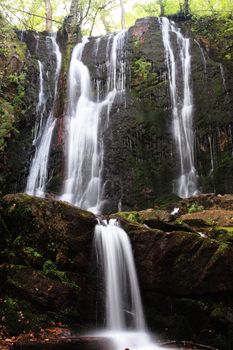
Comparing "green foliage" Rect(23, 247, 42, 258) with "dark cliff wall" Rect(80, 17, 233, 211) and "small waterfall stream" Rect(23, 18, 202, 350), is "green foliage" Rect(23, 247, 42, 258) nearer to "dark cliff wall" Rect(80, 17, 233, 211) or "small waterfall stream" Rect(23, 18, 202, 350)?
Result: "small waterfall stream" Rect(23, 18, 202, 350)

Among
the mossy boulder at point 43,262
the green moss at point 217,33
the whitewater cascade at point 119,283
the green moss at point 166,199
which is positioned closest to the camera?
the mossy boulder at point 43,262

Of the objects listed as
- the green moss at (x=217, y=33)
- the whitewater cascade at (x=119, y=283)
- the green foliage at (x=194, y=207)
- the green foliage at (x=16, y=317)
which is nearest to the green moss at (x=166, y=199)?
the green foliage at (x=194, y=207)

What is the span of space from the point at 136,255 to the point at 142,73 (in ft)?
33.4

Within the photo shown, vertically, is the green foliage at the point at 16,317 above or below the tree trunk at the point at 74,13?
below

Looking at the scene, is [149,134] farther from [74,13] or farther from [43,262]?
A: [74,13]

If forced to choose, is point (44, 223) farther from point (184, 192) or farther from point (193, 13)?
point (193, 13)

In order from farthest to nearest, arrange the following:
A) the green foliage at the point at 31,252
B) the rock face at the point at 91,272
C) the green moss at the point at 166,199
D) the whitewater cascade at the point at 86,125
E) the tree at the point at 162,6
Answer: the tree at the point at 162,6 → the whitewater cascade at the point at 86,125 → the green moss at the point at 166,199 → the green foliage at the point at 31,252 → the rock face at the point at 91,272

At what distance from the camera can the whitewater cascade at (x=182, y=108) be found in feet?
45.5

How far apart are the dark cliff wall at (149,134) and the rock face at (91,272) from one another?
5.46 metres

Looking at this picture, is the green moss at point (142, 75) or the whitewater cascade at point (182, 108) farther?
the green moss at point (142, 75)

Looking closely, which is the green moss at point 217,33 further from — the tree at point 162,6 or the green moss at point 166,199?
the green moss at point 166,199

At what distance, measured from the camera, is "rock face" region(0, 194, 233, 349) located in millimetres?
6992

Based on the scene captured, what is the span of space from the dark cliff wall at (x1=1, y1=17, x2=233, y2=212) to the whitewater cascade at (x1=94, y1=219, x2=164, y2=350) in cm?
515

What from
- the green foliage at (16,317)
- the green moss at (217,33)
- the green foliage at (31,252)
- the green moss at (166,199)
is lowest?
the green foliage at (16,317)
